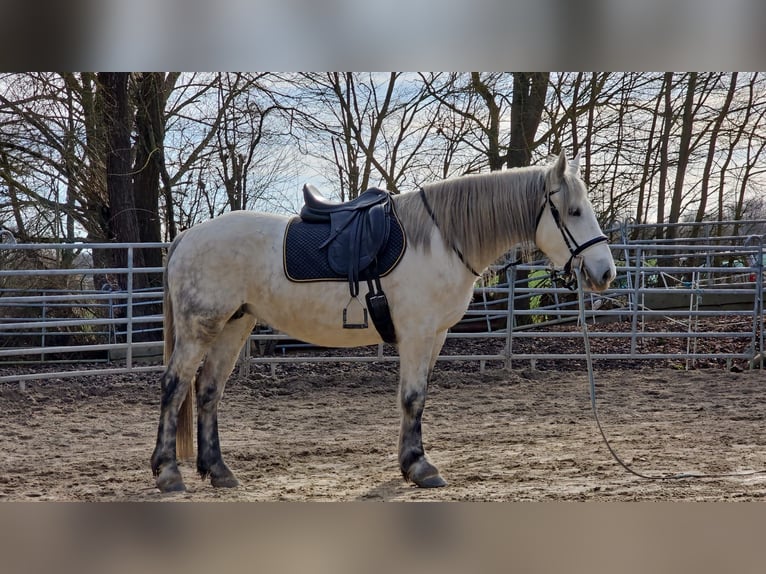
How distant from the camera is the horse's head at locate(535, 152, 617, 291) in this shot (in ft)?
10.4

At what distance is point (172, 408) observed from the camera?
130 inches

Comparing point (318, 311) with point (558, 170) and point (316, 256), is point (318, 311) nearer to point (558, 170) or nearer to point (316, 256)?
point (316, 256)

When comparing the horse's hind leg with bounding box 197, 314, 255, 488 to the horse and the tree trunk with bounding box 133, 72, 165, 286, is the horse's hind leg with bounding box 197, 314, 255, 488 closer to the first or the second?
the horse

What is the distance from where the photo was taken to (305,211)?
11.3 feet

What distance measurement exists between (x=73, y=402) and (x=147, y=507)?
3176mm

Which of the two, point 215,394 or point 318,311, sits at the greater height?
point 318,311

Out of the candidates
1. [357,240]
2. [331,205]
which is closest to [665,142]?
[331,205]

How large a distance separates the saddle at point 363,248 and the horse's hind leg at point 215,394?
553mm

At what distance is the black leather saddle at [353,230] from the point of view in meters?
3.28

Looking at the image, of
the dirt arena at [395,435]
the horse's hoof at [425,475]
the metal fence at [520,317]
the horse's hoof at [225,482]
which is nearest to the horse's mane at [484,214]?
the horse's hoof at [425,475]

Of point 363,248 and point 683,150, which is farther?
point 683,150

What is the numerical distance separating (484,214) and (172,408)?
160 cm

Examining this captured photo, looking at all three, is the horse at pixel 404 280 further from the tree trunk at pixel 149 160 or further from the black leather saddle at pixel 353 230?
the tree trunk at pixel 149 160

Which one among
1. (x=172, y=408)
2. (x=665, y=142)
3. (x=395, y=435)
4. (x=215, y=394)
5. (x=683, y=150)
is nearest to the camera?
(x=172, y=408)
